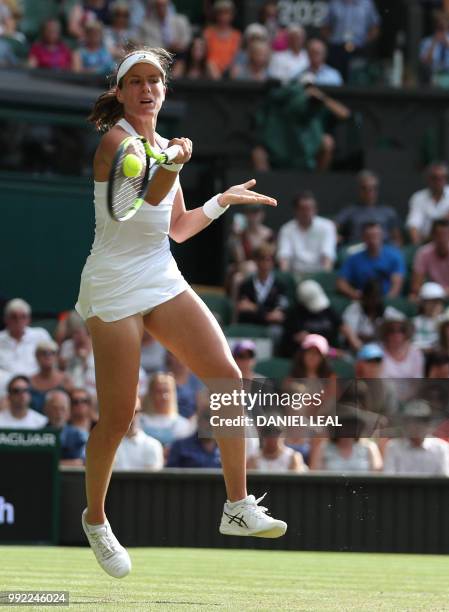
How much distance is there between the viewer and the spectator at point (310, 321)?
12.4 metres

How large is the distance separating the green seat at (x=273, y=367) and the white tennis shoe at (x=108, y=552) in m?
6.12

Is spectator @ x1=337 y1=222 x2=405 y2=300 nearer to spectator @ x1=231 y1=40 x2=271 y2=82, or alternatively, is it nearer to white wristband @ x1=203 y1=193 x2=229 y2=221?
spectator @ x1=231 y1=40 x2=271 y2=82

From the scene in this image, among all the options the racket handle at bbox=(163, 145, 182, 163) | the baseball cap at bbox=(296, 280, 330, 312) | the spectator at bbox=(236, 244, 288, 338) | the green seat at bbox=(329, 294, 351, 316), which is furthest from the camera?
the green seat at bbox=(329, 294, 351, 316)

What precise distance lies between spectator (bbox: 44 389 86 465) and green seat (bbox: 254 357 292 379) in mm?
1770

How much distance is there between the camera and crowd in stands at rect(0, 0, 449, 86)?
49.5 feet

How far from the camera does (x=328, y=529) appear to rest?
31.2 feet

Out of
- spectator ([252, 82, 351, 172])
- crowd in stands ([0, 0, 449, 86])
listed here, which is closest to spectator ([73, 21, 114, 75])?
crowd in stands ([0, 0, 449, 86])

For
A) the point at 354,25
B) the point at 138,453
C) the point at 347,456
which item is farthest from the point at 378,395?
the point at 354,25

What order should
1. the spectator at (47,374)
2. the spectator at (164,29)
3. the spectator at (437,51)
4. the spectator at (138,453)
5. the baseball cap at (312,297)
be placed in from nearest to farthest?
the spectator at (138,453) → the spectator at (47,374) → the baseball cap at (312,297) → the spectator at (164,29) → the spectator at (437,51)

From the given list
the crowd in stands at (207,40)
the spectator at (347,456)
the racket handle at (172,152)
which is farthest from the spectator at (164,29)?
the racket handle at (172,152)

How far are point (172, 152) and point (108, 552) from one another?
1.58 metres

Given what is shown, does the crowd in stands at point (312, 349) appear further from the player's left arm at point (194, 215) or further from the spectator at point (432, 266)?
the player's left arm at point (194, 215)

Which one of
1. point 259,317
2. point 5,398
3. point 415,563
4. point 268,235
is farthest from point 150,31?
point 415,563

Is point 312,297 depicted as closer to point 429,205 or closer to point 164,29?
point 429,205
